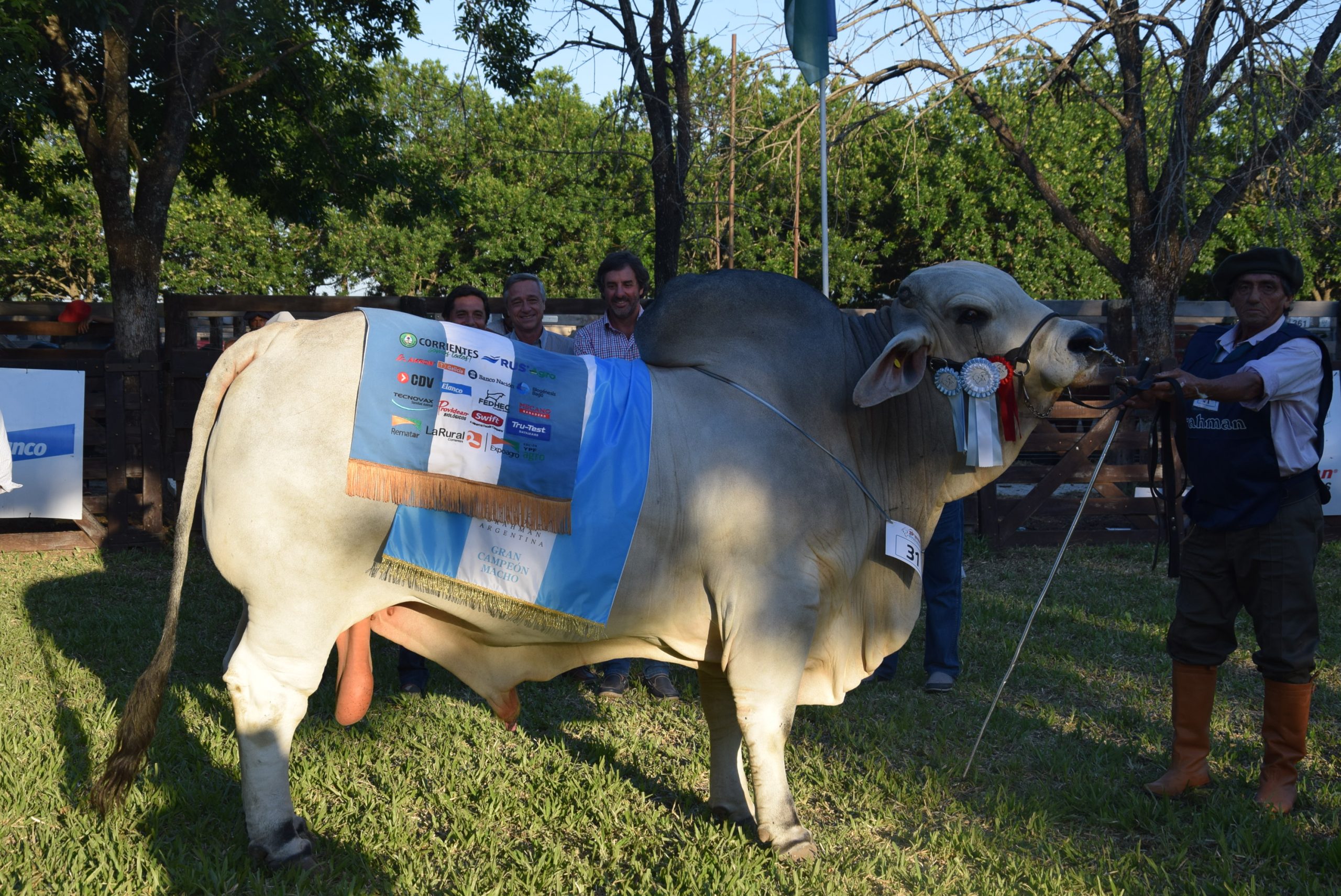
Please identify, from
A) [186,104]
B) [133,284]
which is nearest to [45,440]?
[133,284]

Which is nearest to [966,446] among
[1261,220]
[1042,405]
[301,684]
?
[1042,405]

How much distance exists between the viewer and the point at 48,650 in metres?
5.65

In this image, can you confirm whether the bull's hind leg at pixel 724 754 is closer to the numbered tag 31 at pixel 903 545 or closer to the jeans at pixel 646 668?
the numbered tag 31 at pixel 903 545

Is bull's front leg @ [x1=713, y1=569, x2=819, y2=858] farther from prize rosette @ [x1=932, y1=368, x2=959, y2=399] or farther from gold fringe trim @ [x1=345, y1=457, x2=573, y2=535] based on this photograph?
prize rosette @ [x1=932, y1=368, x2=959, y2=399]

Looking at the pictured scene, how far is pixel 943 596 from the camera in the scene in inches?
213

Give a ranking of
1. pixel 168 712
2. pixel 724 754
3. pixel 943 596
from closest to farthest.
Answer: pixel 724 754
pixel 168 712
pixel 943 596

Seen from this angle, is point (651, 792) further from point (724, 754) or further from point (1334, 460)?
point (1334, 460)

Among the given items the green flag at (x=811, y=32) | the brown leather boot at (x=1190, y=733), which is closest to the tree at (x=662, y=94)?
the green flag at (x=811, y=32)

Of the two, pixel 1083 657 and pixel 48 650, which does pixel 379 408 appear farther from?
pixel 1083 657

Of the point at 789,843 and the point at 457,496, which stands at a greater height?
the point at 457,496

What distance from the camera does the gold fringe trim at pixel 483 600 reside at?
3031 millimetres

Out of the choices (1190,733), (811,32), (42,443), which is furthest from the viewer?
(42,443)

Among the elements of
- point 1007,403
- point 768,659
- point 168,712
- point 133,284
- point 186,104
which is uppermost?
point 186,104

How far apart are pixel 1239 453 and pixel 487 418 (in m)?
2.81
